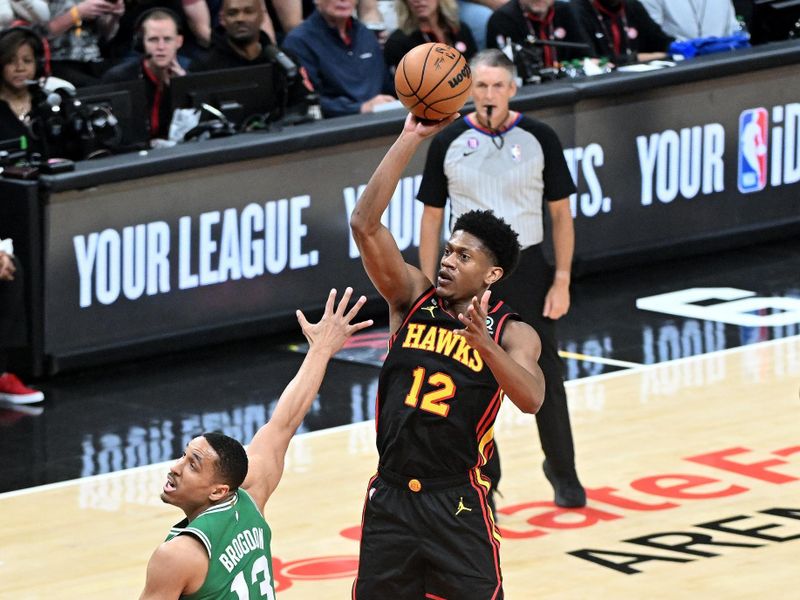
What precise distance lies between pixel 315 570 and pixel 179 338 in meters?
3.66

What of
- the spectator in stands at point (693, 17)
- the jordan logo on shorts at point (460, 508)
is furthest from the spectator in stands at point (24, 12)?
the jordan logo on shorts at point (460, 508)

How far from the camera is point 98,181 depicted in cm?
1048

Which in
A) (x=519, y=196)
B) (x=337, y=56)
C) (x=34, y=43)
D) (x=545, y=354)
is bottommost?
(x=545, y=354)

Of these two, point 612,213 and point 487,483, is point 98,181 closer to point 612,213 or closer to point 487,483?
point 612,213

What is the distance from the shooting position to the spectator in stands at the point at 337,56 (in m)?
12.5

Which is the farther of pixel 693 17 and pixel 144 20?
pixel 693 17

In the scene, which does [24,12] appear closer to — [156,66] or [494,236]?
[156,66]

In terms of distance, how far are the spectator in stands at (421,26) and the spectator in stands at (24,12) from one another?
8.21 feet

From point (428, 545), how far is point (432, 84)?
58.6 inches

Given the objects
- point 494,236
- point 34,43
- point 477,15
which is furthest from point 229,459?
point 477,15

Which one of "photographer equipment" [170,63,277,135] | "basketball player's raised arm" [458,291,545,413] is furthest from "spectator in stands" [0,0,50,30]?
"basketball player's raised arm" [458,291,545,413]

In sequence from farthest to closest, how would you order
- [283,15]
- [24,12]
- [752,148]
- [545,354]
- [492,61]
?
[283,15] → [752,148] → [24,12] → [545,354] → [492,61]

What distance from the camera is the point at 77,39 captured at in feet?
39.6

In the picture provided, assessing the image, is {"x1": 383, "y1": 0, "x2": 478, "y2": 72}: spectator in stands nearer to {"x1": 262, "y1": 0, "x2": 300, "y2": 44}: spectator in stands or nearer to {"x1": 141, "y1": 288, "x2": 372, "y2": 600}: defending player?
{"x1": 262, "y1": 0, "x2": 300, "y2": 44}: spectator in stands
